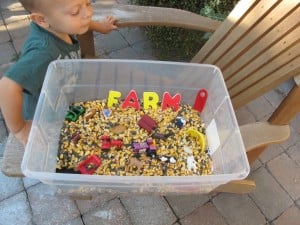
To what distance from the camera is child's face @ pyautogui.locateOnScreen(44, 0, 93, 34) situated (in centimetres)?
100

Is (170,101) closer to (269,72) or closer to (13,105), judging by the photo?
(269,72)

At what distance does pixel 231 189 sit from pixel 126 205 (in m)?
0.54

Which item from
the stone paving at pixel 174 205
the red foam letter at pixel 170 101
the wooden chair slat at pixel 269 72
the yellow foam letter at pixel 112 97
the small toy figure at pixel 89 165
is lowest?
the stone paving at pixel 174 205

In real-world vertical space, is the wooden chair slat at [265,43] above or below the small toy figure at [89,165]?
above

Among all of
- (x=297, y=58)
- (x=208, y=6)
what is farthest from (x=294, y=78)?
(x=208, y=6)

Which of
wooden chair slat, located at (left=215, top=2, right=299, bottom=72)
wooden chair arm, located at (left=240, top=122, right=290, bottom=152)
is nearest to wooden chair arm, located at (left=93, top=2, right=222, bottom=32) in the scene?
wooden chair slat, located at (left=215, top=2, right=299, bottom=72)

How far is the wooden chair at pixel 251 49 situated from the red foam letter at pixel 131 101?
0.90ft

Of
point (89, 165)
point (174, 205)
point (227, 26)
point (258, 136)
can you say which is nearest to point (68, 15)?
point (89, 165)

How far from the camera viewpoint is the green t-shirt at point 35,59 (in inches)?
39.8

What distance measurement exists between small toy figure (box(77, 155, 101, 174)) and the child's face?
44cm

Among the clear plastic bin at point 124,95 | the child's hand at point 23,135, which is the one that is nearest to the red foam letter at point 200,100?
the clear plastic bin at point 124,95

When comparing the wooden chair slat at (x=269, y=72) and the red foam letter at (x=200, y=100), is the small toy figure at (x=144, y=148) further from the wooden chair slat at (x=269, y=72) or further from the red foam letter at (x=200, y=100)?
the wooden chair slat at (x=269, y=72)

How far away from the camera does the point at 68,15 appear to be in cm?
104

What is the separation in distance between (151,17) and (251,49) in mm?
406
